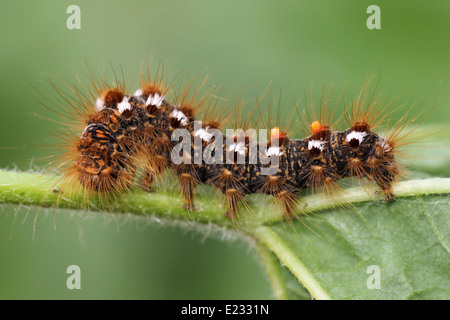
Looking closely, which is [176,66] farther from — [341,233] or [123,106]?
[341,233]

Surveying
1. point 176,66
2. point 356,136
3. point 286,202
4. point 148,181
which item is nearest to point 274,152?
point 286,202

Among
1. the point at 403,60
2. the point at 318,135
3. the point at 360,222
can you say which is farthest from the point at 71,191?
the point at 403,60

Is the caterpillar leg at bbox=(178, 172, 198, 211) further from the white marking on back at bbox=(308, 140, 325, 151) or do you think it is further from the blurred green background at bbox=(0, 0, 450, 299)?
the blurred green background at bbox=(0, 0, 450, 299)

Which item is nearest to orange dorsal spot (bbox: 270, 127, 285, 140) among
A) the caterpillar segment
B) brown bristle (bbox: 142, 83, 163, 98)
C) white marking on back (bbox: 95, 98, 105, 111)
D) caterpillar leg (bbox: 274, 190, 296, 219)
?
the caterpillar segment

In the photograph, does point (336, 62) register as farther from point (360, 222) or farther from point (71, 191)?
point (71, 191)

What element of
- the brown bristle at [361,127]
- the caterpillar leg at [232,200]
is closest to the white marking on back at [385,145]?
the brown bristle at [361,127]

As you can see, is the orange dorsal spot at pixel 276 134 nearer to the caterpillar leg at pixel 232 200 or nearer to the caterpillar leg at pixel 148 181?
the caterpillar leg at pixel 232 200
